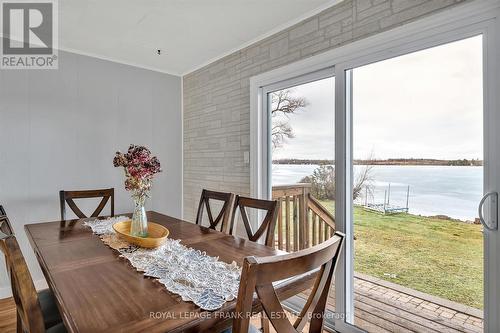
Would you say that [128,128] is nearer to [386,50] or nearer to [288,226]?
[288,226]

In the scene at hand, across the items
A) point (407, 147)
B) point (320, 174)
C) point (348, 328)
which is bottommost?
point (348, 328)

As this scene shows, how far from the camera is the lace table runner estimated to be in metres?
1.05

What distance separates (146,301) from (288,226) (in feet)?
6.27

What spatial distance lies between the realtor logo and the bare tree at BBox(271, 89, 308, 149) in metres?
1.95

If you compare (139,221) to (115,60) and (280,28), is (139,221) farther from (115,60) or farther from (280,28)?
(115,60)

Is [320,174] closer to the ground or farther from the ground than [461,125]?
closer to the ground

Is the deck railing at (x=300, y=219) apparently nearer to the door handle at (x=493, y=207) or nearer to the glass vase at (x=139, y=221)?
the door handle at (x=493, y=207)

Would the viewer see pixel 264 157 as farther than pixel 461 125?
Yes

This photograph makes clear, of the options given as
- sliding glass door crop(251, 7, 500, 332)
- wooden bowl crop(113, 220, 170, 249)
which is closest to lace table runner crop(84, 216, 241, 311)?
wooden bowl crop(113, 220, 170, 249)

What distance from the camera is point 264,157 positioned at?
2.79 meters

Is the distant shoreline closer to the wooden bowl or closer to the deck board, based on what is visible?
the deck board

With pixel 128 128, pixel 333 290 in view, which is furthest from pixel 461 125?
pixel 128 128

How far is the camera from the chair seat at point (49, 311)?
1461 millimetres

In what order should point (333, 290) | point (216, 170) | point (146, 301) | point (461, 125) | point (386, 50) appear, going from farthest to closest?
point (216, 170) → point (333, 290) → point (386, 50) → point (461, 125) → point (146, 301)
